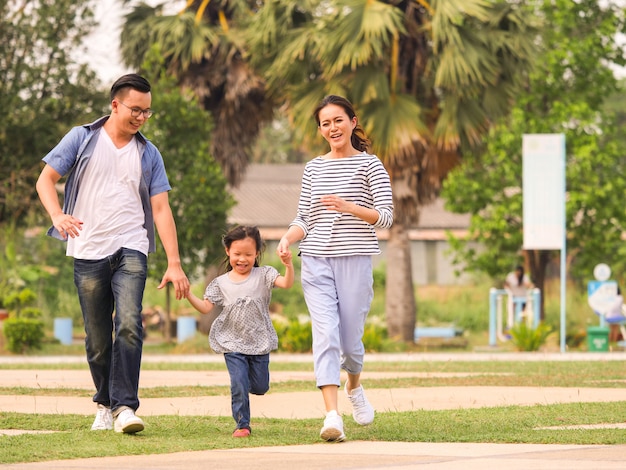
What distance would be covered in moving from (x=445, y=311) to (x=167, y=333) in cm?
1083

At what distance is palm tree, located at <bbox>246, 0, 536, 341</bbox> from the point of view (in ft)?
70.9

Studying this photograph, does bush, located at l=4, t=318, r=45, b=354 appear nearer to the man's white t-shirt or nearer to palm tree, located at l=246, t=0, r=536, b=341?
palm tree, located at l=246, t=0, r=536, b=341

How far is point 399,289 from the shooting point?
77.8 feet

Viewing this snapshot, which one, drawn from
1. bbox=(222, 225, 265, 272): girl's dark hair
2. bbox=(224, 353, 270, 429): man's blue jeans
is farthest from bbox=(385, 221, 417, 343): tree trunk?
bbox=(224, 353, 270, 429): man's blue jeans

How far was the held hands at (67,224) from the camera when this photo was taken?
682 cm

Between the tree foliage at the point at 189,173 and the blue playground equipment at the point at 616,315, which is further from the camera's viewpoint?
the blue playground equipment at the point at 616,315

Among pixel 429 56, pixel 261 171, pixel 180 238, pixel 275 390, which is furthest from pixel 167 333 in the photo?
pixel 261 171

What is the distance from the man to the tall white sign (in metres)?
13.9

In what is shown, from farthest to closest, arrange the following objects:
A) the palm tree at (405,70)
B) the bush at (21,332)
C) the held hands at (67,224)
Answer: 1. the palm tree at (405,70)
2. the bush at (21,332)
3. the held hands at (67,224)

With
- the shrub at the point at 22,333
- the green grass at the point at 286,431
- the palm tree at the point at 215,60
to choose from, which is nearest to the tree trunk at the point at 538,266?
the palm tree at the point at 215,60

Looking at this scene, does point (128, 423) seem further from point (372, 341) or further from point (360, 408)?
point (372, 341)

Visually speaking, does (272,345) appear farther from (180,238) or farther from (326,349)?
(180,238)

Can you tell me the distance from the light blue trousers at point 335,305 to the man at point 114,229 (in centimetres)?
70

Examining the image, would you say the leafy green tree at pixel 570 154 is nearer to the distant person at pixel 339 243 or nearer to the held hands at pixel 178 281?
the distant person at pixel 339 243
